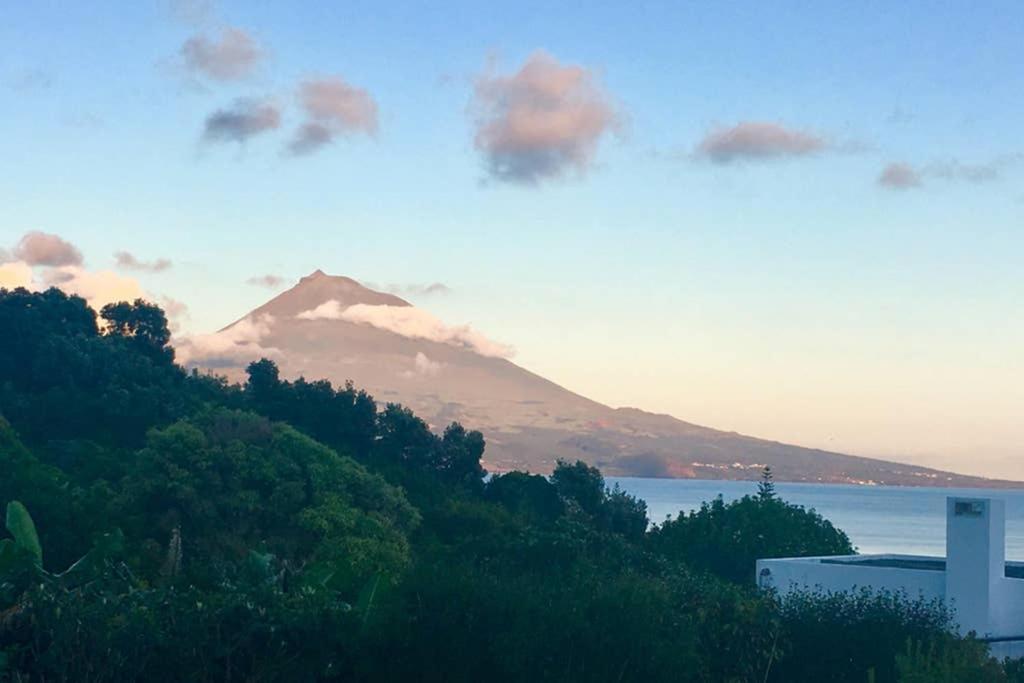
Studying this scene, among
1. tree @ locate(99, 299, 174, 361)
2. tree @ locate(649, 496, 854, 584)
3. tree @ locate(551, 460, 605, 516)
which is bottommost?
tree @ locate(649, 496, 854, 584)

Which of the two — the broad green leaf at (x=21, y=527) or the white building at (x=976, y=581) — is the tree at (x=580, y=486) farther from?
the broad green leaf at (x=21, y=527)

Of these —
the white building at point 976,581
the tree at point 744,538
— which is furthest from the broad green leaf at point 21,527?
the tree at point 744,538

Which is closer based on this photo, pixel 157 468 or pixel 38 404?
pixel 157 468

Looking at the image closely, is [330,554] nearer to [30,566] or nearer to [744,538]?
[30,566]

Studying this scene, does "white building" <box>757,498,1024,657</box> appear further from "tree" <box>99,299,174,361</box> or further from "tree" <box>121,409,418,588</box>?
"tree" <box>99,299,174,361</box>

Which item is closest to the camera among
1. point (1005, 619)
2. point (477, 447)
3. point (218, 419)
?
point (1005, 619)

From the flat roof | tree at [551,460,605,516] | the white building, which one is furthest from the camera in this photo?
tree at [551,460,605,516]

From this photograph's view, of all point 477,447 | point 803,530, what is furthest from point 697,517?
point 477,447

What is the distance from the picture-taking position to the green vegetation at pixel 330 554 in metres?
22.7

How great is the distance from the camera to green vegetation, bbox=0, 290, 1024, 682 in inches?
893

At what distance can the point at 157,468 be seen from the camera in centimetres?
4791

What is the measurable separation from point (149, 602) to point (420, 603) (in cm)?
442

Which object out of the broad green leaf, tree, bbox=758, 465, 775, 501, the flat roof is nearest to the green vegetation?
the broad green leaf

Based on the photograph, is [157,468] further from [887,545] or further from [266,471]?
[887,545]
